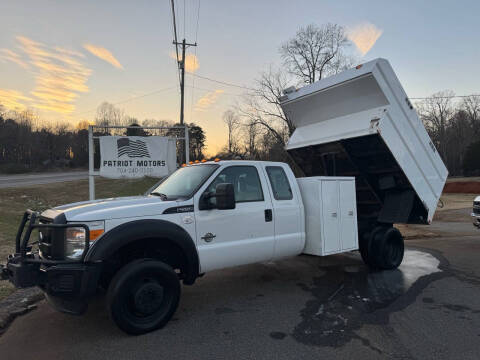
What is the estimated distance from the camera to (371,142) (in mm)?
6176

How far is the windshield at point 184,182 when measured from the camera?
15.5 feet

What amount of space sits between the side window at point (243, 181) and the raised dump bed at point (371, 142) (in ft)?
6.64

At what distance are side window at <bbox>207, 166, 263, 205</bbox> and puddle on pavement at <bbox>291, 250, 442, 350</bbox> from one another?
5.62 feet

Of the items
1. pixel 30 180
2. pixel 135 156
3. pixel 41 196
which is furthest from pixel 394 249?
pixel 30 180

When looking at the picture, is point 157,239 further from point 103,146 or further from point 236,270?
point 103,146

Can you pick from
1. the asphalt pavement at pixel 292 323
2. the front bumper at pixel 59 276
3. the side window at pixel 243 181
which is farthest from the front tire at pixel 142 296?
the side window at pixel 243 181

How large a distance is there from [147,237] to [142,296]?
66 cm

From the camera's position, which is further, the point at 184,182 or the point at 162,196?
the point at 184,182

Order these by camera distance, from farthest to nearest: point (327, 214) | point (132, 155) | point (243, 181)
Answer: point (132, 155)
point (327, 214)
point (243, 181)

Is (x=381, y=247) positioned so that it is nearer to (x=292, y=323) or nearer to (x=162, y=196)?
(x=292, y=323)

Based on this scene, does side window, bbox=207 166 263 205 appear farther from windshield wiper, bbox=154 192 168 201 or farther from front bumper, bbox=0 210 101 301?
front bumper, bbox=0 210 101 301

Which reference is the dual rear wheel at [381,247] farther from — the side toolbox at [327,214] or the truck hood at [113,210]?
the truck hood at [113,210]

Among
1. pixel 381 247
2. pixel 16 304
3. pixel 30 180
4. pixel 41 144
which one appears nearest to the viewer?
pixel 16 304

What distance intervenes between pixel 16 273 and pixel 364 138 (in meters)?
5.38
